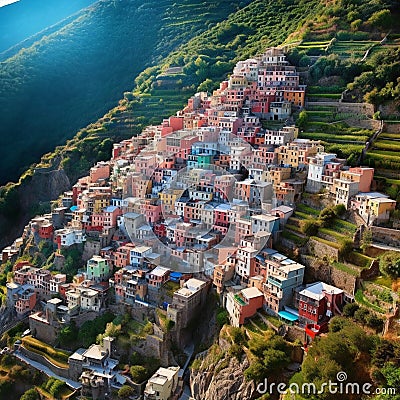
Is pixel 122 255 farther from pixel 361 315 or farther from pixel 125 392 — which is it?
pixel 361 315

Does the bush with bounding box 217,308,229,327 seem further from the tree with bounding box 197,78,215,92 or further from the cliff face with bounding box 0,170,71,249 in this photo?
the tree with bounding box 197,78,215,92

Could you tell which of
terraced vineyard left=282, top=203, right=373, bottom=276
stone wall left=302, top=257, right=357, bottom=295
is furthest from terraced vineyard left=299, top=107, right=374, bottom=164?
stone wall left=302, top=257, right=357, bottom=295

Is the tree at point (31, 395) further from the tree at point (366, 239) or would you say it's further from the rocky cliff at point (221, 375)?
the tree at point (366, 239)

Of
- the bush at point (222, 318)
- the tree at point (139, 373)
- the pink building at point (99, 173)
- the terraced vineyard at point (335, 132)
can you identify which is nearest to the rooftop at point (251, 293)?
the bush at point (222, 318)

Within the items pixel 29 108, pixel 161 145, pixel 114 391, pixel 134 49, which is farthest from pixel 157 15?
pixel 114 391

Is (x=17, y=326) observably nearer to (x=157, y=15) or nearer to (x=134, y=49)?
(x=134, y=49)
